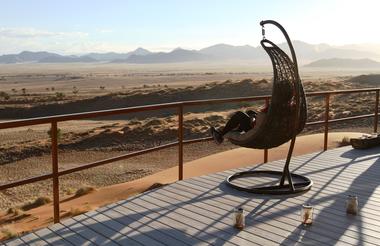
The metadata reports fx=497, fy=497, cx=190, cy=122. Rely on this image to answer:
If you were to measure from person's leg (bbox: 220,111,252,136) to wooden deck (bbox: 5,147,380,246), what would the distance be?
2.27 feet

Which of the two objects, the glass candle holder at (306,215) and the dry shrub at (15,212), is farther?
the dry shrub at (15,212)

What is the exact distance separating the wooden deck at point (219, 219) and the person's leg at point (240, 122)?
0.69 m

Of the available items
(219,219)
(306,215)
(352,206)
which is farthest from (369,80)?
(219,219)

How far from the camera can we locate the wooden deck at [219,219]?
4.20 m

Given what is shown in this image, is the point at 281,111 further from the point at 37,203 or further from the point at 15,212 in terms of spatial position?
the point at 37,203

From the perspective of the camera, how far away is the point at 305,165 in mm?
7188

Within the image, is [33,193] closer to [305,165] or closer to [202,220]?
[305,165]

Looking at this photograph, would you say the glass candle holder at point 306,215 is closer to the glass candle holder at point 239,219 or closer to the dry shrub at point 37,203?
the glass candle holder at point 239,219

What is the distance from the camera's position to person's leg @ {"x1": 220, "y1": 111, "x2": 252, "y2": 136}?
613cm

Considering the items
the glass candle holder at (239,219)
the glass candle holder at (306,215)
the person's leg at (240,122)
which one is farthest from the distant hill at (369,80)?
the glass candle holder at (239,219)

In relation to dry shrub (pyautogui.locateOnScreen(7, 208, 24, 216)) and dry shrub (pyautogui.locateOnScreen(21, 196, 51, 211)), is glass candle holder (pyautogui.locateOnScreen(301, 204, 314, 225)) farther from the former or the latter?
dry shrub (pyautogui.locateOnScreen(21, 196, 51, 211))

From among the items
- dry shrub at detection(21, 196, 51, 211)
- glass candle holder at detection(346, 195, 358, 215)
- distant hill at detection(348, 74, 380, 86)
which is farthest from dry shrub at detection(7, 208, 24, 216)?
distant hill at detection(348, 74, 380, 86)

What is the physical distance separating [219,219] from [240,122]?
5.66ft

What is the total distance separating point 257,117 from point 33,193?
9.43m
